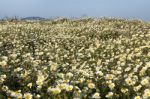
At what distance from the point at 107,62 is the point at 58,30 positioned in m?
11.8

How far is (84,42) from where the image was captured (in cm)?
1911

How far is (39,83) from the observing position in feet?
28.0

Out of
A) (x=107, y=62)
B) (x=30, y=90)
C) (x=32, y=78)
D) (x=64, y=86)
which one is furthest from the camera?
(x=107, y=62)

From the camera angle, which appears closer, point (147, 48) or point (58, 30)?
point (147, 48)

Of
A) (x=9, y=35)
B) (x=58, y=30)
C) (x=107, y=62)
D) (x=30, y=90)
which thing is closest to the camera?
(x=30, y=90)

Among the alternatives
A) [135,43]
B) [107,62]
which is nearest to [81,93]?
[107,62]

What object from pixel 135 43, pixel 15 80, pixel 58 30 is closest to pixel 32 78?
pixel 15 80

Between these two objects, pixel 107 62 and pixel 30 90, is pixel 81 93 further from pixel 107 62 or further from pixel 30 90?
pixel 107 62

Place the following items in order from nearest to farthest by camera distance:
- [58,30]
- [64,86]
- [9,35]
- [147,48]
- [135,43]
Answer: [64,86]
[147,48]
[135,43]
[9,35]
[58,30]

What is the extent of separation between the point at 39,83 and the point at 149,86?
6.33ft

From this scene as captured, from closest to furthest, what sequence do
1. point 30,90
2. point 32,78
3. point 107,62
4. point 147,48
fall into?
point 30,90 → point 32,78 → point 107,62 → point 147,48

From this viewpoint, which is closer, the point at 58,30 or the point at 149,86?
the point at 149,86

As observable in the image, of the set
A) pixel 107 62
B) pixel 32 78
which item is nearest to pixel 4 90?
pixel 32 78

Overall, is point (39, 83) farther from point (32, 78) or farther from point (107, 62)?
point (107, 62)
